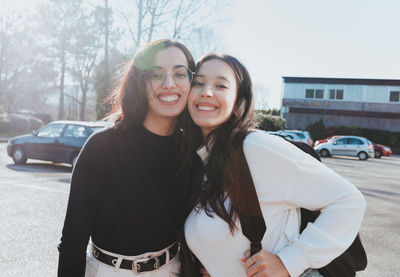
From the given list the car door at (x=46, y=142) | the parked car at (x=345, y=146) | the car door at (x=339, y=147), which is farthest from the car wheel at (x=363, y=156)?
the car door at (x=46, y=142)

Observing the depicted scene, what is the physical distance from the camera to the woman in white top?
5.38ft

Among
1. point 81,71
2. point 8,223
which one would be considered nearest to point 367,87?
point 81,71

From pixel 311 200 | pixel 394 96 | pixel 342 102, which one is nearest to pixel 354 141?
pixel 342 102

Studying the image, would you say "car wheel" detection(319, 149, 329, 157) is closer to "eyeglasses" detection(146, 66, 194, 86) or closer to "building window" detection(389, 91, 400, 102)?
"building window" detection(389, 91, 400, 102)

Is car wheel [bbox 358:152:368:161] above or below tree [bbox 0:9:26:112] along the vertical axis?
below

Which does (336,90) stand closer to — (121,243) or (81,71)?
(81,71)

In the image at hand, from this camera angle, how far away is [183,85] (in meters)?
2.04

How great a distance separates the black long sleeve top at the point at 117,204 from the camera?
1.76 meters

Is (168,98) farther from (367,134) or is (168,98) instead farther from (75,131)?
(367,134)

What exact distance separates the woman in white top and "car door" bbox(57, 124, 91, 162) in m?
8.83

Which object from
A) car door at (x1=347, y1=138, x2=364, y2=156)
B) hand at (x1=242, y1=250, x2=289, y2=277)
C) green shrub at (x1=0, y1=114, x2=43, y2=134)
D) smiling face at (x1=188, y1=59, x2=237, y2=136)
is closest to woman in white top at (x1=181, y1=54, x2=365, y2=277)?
hand at (x1=242, y1=250, x2=289, y2=277)

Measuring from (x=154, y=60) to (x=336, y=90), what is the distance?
41.4m

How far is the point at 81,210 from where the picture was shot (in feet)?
5.79

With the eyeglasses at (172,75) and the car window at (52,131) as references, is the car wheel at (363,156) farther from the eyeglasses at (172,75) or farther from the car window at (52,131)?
the eyeglasses at (172,75)
